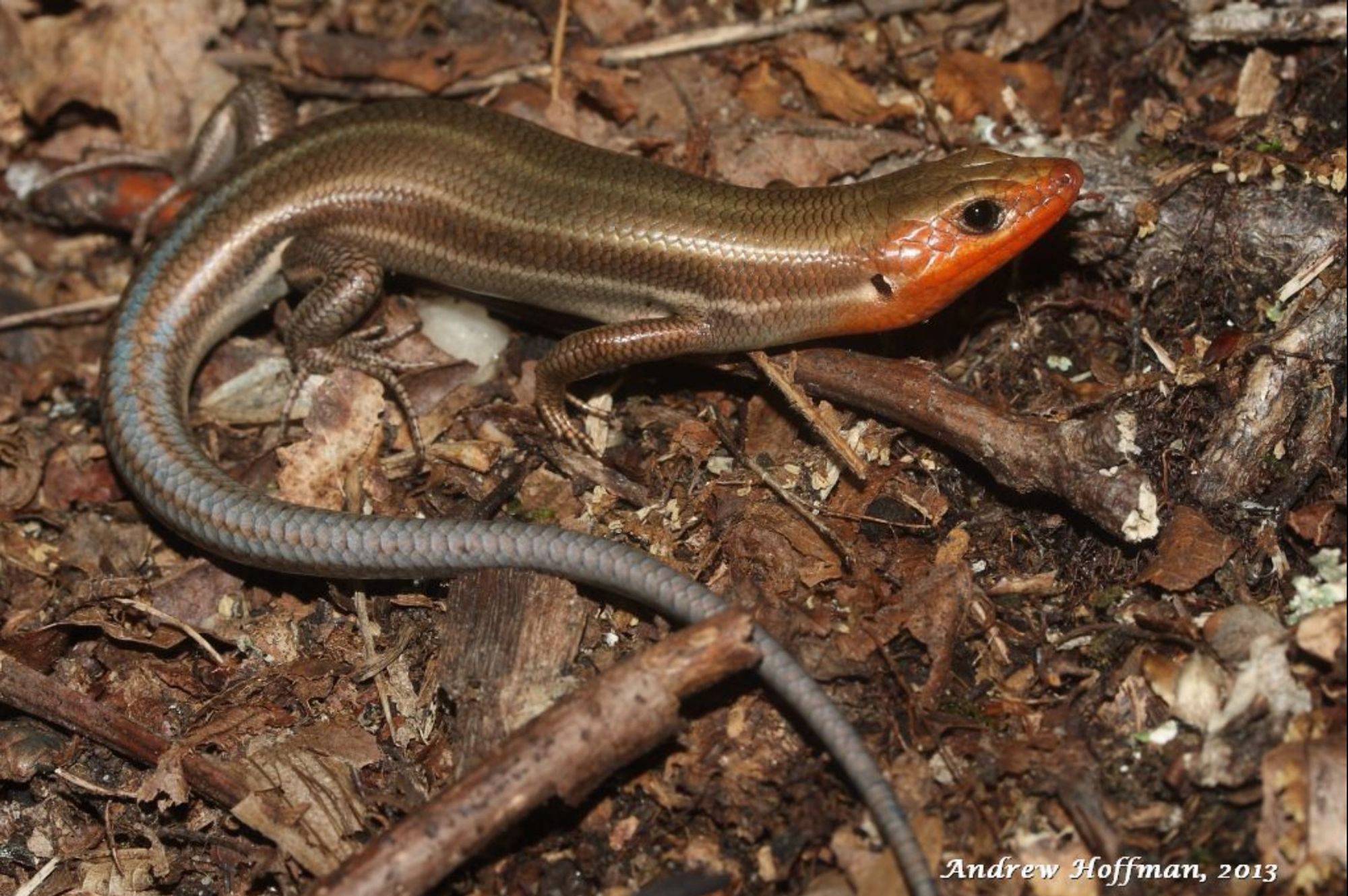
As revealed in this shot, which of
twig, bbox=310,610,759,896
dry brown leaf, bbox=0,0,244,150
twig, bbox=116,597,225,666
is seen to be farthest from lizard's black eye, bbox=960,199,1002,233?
dry brown leaf, bbox=0,0,244,150

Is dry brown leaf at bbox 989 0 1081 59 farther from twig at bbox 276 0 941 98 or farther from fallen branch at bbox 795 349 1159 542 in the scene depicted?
fallen branch at bbox 795 349 1159 542

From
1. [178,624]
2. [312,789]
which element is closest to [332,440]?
[178,624]

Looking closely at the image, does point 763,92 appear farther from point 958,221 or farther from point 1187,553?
point 1187,553

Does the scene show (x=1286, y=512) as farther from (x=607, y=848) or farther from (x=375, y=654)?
(x=375, y=654)

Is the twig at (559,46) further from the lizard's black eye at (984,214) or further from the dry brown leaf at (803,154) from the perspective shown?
the lizard's black eye at (984,214)

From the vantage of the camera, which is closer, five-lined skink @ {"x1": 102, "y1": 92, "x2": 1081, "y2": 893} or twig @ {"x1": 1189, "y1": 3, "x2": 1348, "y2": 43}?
five-lined skink @ {"x1": 102, "y1": 92, "x2": 1081, "y2": 893}

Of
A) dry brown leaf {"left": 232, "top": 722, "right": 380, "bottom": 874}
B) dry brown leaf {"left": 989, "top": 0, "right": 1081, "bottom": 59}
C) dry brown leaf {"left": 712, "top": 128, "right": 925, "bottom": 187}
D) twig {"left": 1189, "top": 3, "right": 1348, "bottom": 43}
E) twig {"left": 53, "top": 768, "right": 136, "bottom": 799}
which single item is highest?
twig {"left": 1189, "top": 3, "right": 1348, "bottom": 43}

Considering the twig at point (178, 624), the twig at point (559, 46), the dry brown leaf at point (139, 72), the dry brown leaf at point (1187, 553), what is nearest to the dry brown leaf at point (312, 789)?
the twig at point (178, 624)
